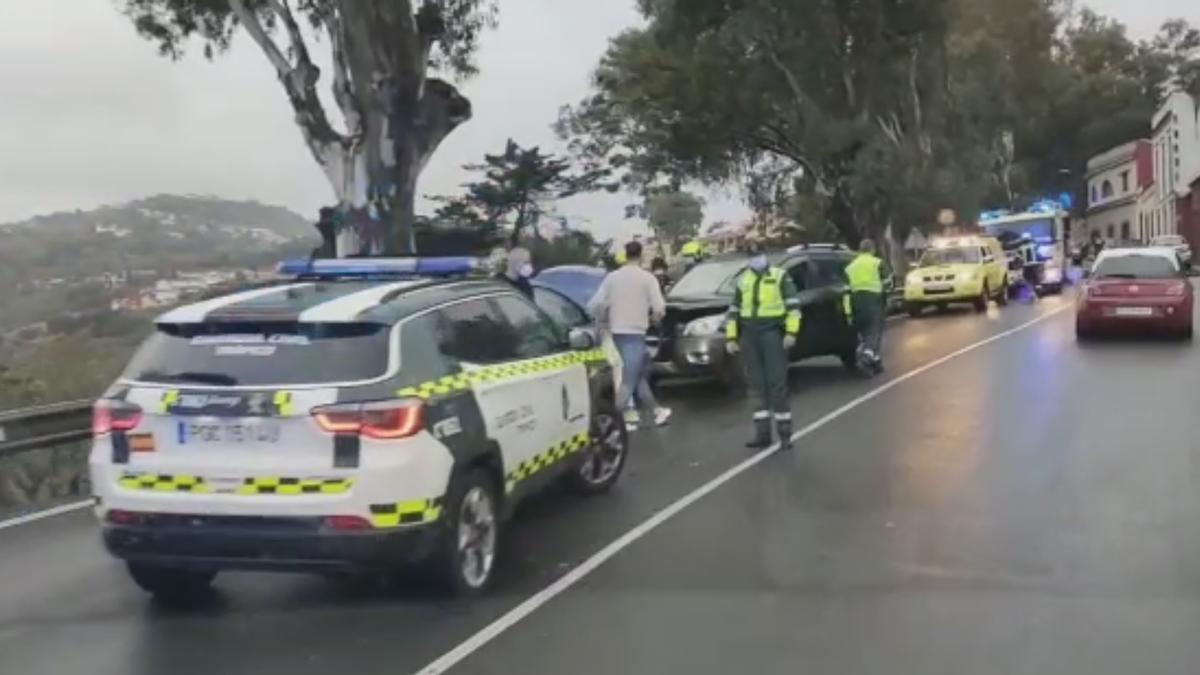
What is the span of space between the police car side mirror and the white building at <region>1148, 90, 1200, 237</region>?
71160mm

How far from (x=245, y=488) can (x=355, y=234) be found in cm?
1517

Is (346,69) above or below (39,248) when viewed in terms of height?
above

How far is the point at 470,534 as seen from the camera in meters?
7.29

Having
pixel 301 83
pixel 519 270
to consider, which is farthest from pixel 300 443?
pixel 301 83

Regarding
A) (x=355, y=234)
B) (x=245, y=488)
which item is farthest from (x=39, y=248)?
(x=245, y=488)

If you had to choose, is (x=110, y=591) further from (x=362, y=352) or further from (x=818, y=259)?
(x=818, y=259)

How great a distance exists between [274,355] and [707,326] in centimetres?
987

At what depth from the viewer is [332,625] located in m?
6.86

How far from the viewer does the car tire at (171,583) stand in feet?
23.9

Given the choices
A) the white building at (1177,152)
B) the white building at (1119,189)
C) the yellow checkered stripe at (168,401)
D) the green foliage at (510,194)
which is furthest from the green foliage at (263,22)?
the white building at (1119,189)

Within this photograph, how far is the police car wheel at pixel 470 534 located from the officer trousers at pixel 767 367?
15.5 feet

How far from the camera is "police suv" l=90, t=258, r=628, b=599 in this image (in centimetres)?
658

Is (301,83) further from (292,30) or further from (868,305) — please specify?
(868,305)

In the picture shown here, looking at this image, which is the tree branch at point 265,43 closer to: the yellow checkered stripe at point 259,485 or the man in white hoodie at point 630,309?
the man in white hoodie at point 630,309
